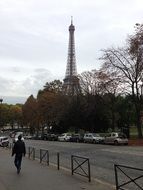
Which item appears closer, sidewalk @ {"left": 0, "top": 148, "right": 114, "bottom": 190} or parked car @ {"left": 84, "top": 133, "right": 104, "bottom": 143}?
sidewalk @ {"left": 0, "top": 148, "right": 114, "bottom": 190}

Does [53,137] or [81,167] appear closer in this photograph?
[81,167]

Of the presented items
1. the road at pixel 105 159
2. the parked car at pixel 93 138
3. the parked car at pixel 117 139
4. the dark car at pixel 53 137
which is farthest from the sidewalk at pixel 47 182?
the dark car at pixel 53 137

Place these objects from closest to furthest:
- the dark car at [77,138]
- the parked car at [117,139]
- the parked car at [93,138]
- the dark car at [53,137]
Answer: the parked car at [117,139]
the parked car at [93,138]
the dark car at [77,138]
the dark car at [53,137]

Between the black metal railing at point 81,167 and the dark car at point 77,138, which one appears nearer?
the black metal railing at point 81,167

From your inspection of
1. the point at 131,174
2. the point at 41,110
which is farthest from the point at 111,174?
the point at 41,110

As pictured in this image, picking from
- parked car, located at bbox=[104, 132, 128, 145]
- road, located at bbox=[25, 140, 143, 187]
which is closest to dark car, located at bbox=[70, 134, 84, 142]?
parked car, located at bbox=[104, 132, 128, 145]

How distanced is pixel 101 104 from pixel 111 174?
5485 centimetres

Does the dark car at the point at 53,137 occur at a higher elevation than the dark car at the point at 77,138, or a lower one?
higher

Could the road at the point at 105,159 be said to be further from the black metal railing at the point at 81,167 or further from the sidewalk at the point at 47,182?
the sidewalk at the point at 47,182

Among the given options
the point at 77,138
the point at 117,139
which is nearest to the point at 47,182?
the point at 117,139

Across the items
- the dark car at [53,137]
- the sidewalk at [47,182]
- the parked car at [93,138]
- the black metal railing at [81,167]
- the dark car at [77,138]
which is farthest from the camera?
the dark car at [53,137]

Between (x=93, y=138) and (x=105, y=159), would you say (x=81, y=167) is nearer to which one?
(x=105, y=159)

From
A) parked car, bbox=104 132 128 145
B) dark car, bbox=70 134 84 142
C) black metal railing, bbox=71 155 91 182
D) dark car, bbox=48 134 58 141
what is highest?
dark car, bbox=48 134 58 141

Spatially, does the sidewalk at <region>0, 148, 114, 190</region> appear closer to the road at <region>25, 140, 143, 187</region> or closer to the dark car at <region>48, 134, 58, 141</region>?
the road at <region>25, 140, 143, 187</region>
